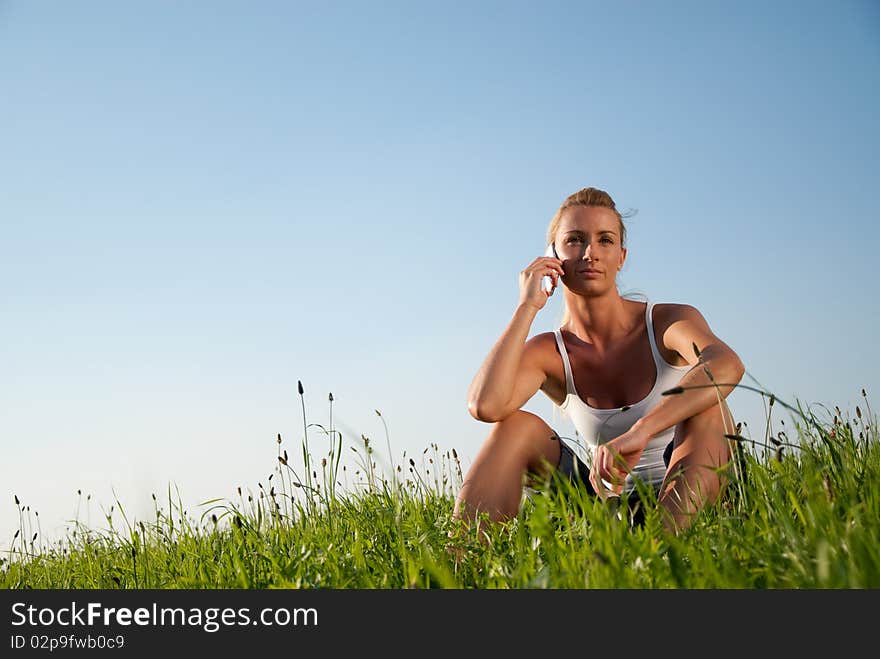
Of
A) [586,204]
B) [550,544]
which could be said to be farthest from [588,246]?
[550,544]

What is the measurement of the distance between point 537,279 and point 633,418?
97 cm

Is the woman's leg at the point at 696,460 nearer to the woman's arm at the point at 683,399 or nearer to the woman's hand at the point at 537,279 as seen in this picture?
the woman's arm at the point at 683,399

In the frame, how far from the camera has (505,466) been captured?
4.11 m

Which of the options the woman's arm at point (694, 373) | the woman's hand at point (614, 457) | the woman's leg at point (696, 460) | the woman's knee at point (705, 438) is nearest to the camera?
the woman's hand at point (614, 457)

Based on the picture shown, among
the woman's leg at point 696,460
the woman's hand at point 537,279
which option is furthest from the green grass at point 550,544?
the woman's hand at point 537,279

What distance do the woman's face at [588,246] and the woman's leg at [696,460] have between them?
111 cm

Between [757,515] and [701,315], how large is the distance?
1.70 m

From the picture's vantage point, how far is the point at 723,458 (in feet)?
12.3

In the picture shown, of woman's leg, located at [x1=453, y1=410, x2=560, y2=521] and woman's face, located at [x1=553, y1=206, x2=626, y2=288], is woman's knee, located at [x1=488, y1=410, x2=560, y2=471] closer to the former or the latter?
Result: woman's leg, located at [x1=453, y1=410, x2=560, y2=521]

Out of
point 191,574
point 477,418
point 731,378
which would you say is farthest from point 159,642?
point 731,378

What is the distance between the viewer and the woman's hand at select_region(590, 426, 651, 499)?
3.29m

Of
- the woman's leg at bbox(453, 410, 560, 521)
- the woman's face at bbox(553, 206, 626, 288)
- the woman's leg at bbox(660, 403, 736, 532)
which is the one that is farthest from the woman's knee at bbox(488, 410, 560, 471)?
the woman's face at bbox(553, 206, 626, 288)

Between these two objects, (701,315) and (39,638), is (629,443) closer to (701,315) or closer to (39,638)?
(701,315)

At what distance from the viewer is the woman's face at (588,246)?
4586 millimetres
